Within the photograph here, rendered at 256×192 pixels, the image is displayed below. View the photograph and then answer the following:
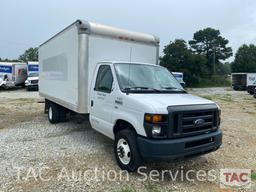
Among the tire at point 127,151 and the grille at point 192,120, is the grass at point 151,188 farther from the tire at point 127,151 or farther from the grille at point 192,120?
the grille at point 192,120

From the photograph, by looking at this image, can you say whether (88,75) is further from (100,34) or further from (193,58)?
(193,58)

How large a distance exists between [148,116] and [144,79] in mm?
1467

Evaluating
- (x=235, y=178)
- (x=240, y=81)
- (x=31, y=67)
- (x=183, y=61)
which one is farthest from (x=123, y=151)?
(x=183, y=61)

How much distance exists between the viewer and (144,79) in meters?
5.71

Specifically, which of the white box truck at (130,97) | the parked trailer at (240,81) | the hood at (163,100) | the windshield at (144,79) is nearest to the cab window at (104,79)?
the white box truck at (130,97)

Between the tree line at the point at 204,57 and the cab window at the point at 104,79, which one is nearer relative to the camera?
the cab window at the point at 104,79

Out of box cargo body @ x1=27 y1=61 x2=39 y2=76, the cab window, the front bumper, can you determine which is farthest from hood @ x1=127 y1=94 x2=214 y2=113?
box cargo body @ x1=27 y1=61 x2=39 y2=76

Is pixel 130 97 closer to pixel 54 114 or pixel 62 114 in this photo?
pixel 62 114

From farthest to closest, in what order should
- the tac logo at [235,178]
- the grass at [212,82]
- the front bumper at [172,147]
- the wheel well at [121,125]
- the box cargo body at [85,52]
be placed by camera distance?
the grass at [212,82] < the box cargo body at [85,52] < the wheel well at [121,125] < the tac logo at [235,178] < the front bumper at [172,147]

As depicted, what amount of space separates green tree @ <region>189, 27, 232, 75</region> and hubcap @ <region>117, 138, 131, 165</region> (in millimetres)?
63385

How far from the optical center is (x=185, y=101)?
190 inches

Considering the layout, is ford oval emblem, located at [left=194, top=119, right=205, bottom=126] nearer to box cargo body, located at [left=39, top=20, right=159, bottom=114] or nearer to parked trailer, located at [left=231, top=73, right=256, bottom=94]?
box cargo body, located at [left=39, top=20, right=159, bottom=114]

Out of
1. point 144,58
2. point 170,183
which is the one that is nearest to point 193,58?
point 144,58

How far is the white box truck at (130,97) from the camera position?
4.45 m
